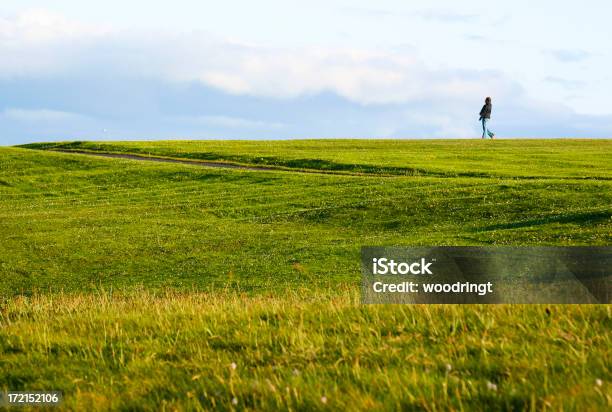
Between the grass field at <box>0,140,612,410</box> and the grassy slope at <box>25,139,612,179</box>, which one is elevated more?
the grassy slope at <box>25,139,612,179</box>

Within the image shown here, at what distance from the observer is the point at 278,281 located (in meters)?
22.2

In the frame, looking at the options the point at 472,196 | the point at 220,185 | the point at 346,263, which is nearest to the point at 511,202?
the point at 472,196

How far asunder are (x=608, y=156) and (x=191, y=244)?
42.8 m

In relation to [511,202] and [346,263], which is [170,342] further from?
[511,202]

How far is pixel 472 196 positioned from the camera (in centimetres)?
3797

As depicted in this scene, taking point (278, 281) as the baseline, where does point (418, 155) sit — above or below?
above

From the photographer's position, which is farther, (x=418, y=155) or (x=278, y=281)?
(x=418, y=155)

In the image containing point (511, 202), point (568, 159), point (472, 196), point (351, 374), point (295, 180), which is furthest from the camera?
point (568, 159)

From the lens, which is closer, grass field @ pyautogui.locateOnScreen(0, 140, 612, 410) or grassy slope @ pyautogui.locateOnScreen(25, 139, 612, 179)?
grass field @ pyautogui.locateOnScreen(0, 140, 612, 410)

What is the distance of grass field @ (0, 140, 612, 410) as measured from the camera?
586 cm

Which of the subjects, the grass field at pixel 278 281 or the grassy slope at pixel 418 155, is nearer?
the grass field at pixel 278 281

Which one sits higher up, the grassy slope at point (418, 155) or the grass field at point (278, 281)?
the grassy slope at point (418, 155)

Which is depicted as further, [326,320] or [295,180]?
[295,180]

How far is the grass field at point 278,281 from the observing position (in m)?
5.86
